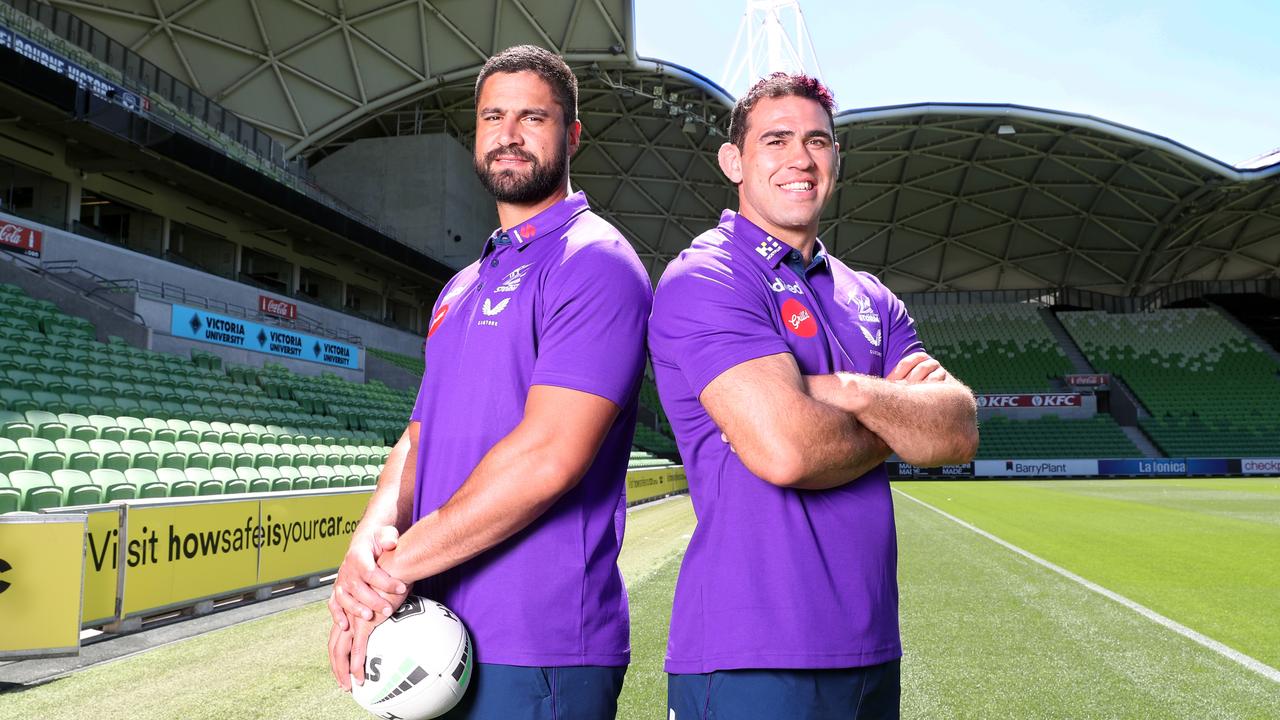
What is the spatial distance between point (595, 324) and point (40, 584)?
5.82 m

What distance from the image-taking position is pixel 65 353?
1318 centimetres

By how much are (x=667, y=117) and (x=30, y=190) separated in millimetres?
24154

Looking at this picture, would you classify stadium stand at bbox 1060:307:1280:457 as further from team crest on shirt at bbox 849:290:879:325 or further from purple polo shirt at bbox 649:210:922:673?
purple polo shirt at bbox 649:210:922:673

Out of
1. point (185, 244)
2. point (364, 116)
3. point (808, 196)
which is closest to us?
point (808, 196)

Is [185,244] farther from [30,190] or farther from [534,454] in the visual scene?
[534,454]

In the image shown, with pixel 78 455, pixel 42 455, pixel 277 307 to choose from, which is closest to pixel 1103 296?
pixel 277 307

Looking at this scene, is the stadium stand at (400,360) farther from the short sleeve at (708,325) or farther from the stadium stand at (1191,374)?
the stadium stand at (1191,374)

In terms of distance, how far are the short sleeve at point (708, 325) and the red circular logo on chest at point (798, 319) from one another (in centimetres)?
4

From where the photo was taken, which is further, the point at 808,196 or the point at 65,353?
the point at 65,353

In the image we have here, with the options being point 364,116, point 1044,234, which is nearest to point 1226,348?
point 1044,234

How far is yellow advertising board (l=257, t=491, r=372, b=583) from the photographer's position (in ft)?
27.6

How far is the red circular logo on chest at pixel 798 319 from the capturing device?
201cm

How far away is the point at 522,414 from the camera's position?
1905 millimetres

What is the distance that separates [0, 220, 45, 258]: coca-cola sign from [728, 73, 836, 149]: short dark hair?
1859 cm
